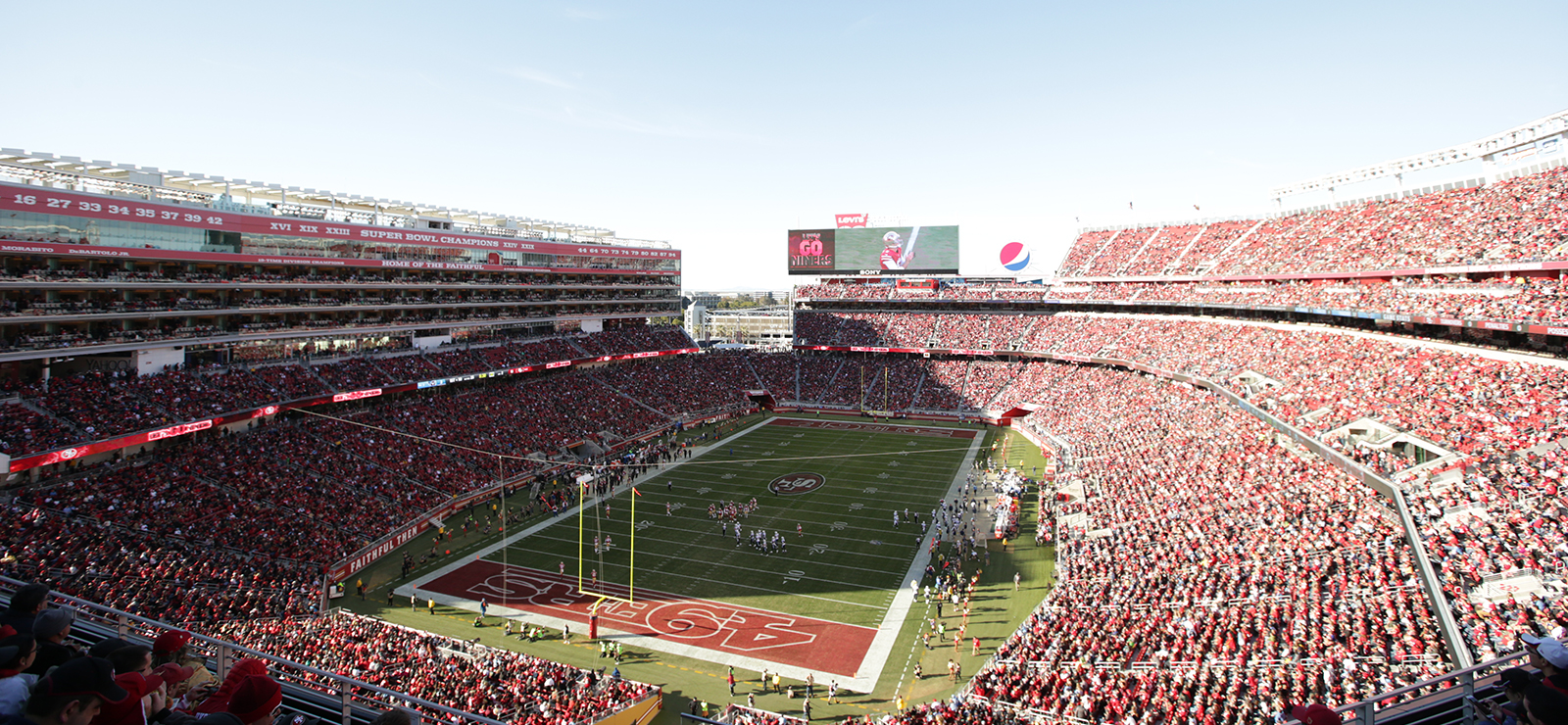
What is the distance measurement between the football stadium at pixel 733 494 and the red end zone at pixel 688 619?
0.16 metres

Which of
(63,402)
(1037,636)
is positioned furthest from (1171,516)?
(63,402)

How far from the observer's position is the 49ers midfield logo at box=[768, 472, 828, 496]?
37906 millimetres

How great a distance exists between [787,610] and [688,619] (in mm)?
3222

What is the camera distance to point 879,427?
5506 cm

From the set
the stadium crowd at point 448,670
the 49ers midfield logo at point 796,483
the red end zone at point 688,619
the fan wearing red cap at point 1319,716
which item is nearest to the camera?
the fan wearing red cap at point 1319,716

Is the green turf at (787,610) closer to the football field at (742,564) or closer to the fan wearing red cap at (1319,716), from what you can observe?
the football field at (742,564)

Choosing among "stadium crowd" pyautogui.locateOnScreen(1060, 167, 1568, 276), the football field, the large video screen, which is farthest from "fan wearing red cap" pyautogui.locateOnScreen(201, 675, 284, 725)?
the large video screen

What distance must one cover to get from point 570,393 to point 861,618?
105 feet

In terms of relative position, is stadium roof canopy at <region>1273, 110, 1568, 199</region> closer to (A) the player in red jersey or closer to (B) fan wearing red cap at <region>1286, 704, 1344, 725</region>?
(A) the player in red jersey

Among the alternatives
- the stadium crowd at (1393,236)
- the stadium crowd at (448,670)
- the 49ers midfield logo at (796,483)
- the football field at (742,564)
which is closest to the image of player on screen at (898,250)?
the stadium crowd at (1393,236)

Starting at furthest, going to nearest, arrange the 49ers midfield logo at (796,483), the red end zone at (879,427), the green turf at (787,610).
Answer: the red end zone at (879,427) < the 49ers midfield logo at (796,483) < the green turf at (787,610)

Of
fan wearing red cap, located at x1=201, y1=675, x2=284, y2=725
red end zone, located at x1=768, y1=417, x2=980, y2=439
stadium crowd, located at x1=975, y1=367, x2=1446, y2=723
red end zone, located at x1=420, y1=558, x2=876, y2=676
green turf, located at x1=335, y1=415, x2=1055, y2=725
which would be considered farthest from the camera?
red end zone, located at x1=768, y1=417, x2=980, y2=439

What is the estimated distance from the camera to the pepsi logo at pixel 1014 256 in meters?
69.8

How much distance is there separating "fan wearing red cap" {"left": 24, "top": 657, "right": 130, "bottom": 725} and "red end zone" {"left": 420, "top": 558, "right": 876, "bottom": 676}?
1891cm
